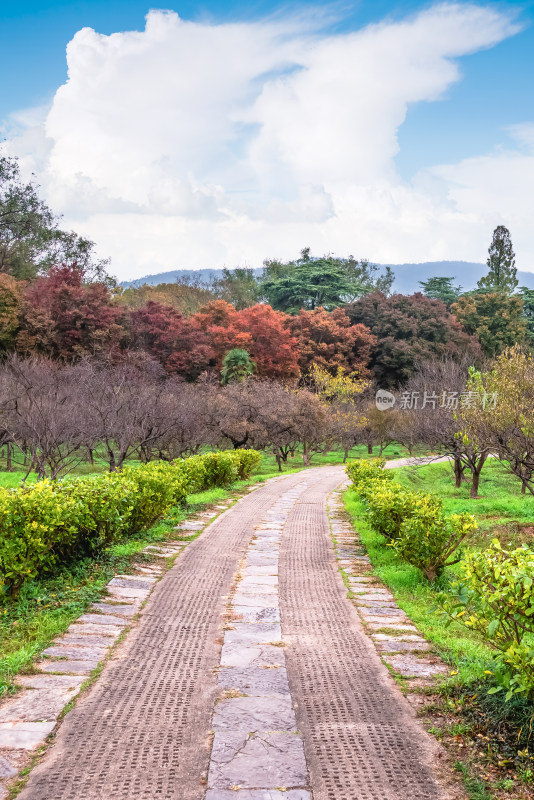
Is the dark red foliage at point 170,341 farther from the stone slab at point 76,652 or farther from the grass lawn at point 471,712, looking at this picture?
the stone slab at point 76,652

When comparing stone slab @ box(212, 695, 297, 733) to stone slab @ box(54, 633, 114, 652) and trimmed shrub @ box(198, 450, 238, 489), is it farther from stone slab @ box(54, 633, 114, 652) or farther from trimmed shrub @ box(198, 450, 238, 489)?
trimmed shrub @ box(198, 450, 238, 489)

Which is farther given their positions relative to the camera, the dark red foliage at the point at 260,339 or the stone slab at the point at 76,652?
the dark red foliage at the point at 260,339

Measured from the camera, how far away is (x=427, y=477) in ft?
78.6

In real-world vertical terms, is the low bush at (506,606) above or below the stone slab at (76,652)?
above

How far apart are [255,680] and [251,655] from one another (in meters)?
0.44

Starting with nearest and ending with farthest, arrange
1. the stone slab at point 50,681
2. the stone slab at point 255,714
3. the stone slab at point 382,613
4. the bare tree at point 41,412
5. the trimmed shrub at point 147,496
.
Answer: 1. the stone slab at point 255,714
2. the stone slab at point 50,681
3. the stone slab at point 382,613
4. the trimmed shrub at point 147,496
5. the bare tree at point 41,412

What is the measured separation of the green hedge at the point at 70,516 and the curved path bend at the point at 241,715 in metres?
1.15

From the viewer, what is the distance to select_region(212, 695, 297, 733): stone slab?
10.8ft

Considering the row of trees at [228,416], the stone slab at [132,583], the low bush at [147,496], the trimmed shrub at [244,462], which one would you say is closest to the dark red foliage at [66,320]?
the row of trees at [228,416]

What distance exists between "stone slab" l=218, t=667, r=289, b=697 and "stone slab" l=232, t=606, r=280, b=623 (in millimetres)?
1069

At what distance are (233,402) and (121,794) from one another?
22600mm

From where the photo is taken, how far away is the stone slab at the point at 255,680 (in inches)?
149

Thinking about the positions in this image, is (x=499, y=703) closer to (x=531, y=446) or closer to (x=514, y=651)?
(x=514, y=651)

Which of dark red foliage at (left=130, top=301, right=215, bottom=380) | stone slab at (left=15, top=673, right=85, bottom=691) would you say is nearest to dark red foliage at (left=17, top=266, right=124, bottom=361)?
dark red foliage at (left=130, top=301, right=215, bottom=380)
